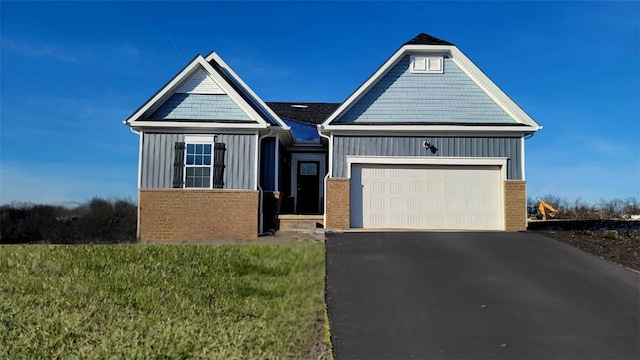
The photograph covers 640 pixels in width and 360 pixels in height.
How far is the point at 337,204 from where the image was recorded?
16.1 metres

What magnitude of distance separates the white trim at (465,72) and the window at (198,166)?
3900 mm

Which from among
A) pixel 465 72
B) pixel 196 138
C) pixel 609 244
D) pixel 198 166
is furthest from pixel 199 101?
pixel 609 244

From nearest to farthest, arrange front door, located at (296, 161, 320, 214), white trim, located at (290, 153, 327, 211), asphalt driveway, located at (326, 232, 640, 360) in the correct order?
asphalt driveway, located at (326, 232, 640, 360), white trim, located at (290, 153, 327, 211), front door, located at (296, 161, 320, 214)

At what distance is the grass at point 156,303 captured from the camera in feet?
20.9

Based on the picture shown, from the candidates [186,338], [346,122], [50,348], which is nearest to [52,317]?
[50,348]

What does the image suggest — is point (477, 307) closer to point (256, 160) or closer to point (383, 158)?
point (383, 158)

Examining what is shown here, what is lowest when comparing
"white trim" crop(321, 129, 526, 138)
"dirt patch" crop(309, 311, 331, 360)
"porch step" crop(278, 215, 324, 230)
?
"dirt patch" crop(309, 311, 331, 360)

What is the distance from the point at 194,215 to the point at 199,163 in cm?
168

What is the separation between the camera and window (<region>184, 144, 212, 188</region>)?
1612 centimetres

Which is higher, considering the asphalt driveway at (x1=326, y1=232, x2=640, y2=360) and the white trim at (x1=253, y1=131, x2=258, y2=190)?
the white trim at (x1=253, y1=131, x2=258, y2=190)

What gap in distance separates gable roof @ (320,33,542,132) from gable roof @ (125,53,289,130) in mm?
2207

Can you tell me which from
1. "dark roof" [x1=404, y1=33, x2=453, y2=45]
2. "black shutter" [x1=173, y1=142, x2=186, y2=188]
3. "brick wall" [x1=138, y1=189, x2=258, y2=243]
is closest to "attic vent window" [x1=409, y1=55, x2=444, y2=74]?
"dark roof" [x1=404, y1=33, x2=453, y2=45]

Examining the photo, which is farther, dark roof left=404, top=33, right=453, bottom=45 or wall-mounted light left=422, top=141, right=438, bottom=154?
dark roof left=404, top=33, right=453, bottom=45

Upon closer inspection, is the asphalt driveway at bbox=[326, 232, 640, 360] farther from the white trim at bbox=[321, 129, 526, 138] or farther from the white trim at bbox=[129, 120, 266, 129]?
the white trim at bbox=[129, 120, 266, 129]
